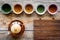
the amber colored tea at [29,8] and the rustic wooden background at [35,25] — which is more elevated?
the amber colored tea at [29,8]

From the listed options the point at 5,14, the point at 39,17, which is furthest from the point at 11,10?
the point at 39,17

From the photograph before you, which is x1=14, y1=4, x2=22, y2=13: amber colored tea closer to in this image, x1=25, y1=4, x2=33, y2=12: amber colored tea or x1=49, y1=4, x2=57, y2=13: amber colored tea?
x1=25, y1=4, x2=33, y2=12: amber colored tea

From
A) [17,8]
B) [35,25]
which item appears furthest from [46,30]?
[17,8]

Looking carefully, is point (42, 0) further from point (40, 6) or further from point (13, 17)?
point (13, 17)

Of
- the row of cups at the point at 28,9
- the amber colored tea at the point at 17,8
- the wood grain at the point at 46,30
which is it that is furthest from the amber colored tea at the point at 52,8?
the amber colored tea at the point at 17,8

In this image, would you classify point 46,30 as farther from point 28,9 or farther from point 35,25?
point 28,9

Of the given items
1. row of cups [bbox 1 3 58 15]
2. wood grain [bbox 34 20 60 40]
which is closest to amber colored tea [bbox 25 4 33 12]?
row of cups [bbox 1 3 58 15]

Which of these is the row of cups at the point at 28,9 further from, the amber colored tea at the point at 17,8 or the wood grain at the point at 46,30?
the wood grain at the point at 46,30

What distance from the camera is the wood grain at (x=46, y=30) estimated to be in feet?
5.64

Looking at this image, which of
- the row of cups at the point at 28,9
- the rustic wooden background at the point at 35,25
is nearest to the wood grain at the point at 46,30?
the rustic wooden background at the point at 35,25

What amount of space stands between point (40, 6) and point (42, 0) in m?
0.07

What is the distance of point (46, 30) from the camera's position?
1725mm

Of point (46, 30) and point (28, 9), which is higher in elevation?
point (28, 9)

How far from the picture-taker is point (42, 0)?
1.75m
